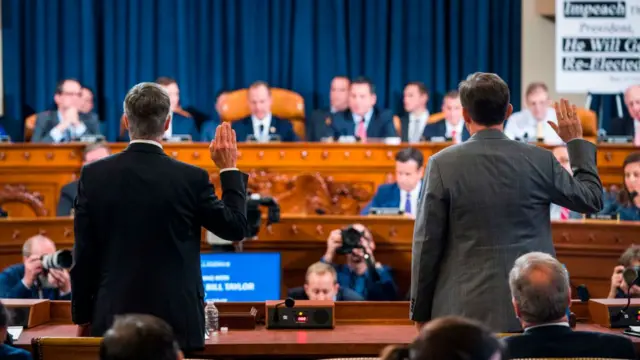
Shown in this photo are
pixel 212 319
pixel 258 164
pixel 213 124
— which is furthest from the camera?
pixel 213 124

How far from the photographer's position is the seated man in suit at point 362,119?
Answer: 9.66 meters

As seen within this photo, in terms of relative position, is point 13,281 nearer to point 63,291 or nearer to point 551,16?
point 63,291

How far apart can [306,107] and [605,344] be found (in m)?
8.63

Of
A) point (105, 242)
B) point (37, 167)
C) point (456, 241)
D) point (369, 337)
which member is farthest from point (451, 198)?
point (37, 167)

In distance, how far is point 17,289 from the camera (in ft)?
17.9

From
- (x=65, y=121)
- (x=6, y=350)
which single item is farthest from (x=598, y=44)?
(x=6, y=350)

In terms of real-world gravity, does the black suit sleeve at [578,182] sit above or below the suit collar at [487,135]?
below

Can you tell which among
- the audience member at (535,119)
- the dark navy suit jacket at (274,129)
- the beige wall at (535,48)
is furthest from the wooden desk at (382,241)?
the beige wall at (535,48)

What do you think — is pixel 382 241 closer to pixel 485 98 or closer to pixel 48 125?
pixel 485 98

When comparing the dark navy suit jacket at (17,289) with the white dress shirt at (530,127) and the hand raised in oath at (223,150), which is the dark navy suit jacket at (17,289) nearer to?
the hand raised in oath at (223,150)

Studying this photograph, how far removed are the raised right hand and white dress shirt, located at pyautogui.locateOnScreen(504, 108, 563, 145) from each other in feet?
16.2

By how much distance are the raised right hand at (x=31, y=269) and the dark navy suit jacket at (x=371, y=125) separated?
15.0 feet

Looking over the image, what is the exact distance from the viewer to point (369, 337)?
3736mm

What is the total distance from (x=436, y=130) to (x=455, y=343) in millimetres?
7478
